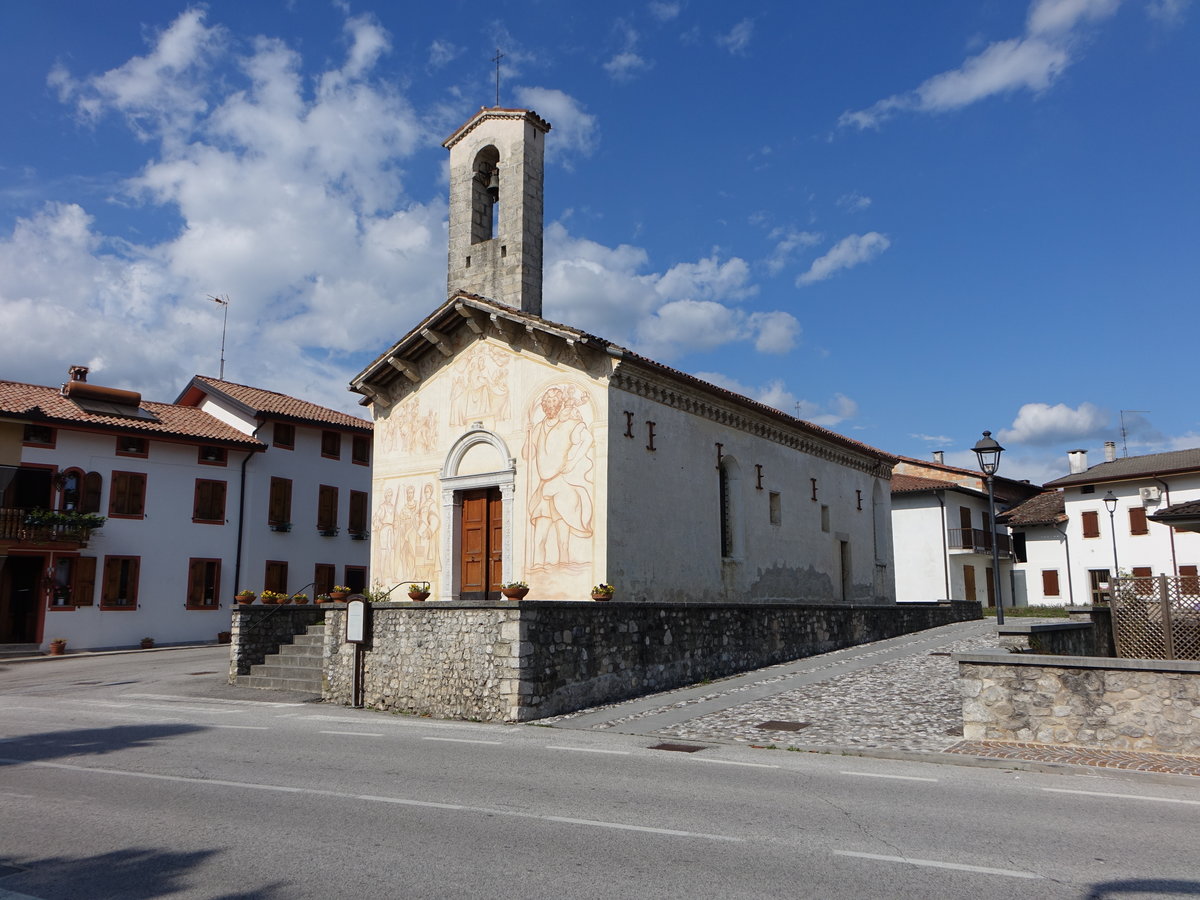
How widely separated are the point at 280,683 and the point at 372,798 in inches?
420

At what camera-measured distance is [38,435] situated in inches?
1070

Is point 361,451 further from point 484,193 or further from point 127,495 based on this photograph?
point 484,193

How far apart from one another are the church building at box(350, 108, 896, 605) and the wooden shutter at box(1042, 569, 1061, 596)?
92.0 feet

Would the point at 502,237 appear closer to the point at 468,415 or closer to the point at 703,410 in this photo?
the point at 468,415

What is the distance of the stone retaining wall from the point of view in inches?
521

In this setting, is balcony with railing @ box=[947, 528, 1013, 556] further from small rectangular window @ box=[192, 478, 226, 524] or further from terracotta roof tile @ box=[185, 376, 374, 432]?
small rectangular window @ box=[192, 478, 226, 524]

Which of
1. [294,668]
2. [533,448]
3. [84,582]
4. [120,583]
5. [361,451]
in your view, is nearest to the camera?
[294,668]

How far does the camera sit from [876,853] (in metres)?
5.79

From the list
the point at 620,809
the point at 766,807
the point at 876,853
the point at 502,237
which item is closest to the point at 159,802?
the point at 620,809

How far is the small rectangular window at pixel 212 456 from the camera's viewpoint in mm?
30859

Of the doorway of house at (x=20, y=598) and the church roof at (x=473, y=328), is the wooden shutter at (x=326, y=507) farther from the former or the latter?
the church roof at (x=473, y=328)

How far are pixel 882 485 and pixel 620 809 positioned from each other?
24618 mm

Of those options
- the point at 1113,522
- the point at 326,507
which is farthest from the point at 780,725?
the point at 1113,522

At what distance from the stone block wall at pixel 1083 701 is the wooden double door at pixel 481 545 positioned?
9861 millimetres
